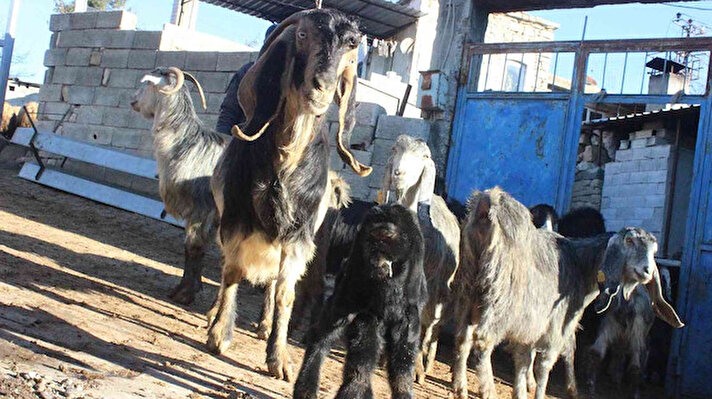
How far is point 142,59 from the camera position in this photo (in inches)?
442

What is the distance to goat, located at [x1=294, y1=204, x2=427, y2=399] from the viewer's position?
371 cm

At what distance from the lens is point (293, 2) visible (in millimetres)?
14172

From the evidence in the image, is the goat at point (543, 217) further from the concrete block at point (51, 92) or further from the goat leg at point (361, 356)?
the concrete block at point (51, 92)

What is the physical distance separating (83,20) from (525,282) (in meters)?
9.24

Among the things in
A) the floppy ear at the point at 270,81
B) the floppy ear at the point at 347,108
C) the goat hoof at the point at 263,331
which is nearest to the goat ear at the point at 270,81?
the floppy ear at the point at 270,81

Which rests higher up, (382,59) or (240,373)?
(382,59)

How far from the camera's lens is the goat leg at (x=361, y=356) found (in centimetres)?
358

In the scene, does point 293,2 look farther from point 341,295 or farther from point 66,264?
point 341,295

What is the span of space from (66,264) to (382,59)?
13419 mm

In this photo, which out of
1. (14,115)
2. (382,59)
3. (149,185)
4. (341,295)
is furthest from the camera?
(382,59)

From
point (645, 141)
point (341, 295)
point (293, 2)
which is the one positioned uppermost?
point (293, 2)

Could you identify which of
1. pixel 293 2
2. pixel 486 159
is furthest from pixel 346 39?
pixel 293 2

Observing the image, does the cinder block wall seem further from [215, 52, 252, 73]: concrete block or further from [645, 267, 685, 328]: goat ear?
[645, 267, 685, 328]: goat ear

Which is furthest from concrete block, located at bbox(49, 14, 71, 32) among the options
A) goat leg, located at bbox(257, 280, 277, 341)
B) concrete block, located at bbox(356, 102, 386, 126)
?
goat leg, located at bbox(257, 280, 277, 341)
